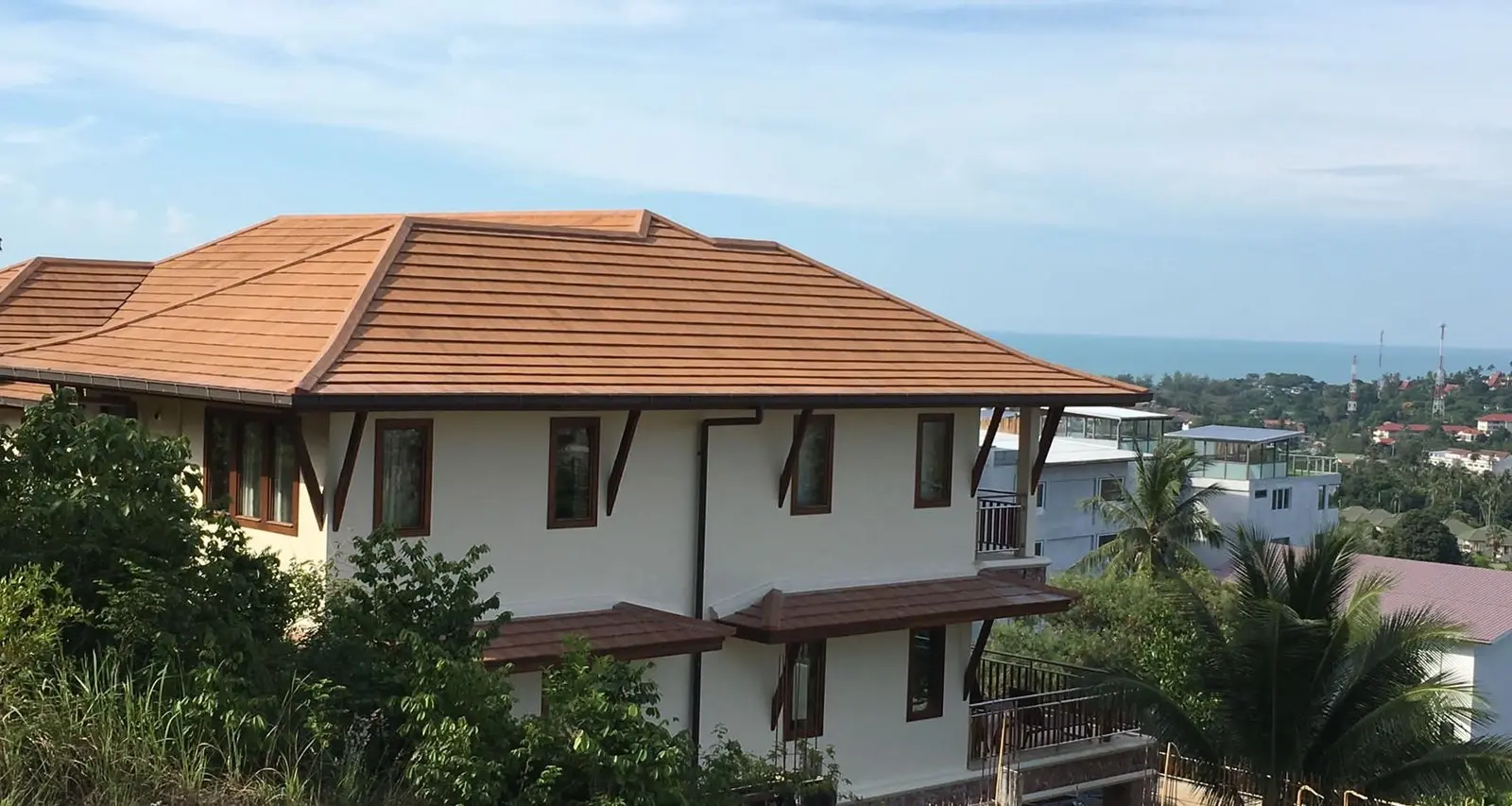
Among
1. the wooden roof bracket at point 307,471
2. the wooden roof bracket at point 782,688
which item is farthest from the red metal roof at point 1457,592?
the wooden roof bracket at point 307,471

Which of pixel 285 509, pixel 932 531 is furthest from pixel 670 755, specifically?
pixel 932 531

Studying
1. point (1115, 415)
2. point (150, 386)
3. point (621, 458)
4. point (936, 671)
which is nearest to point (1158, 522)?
point (1115, 415)

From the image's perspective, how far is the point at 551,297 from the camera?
18.1m

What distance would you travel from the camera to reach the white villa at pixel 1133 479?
67188mm

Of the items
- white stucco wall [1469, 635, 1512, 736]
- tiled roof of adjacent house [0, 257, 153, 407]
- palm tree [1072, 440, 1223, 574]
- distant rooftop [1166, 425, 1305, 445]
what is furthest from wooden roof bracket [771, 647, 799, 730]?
distant rooftop [1166, 425, 1305, 445]

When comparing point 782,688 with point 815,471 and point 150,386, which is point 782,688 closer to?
point 815,471

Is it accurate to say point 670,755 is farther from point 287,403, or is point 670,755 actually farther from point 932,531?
point 932,531

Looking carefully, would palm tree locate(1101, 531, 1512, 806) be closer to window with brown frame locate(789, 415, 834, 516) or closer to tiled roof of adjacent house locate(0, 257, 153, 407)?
window with brown frame locate(789, 415, 834, 516)

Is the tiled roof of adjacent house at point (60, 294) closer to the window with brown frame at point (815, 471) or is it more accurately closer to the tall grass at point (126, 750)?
the window with brown frame at point (815, 471)

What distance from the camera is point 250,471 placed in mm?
15930

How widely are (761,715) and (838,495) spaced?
2697mm

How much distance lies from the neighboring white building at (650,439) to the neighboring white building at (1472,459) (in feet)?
426

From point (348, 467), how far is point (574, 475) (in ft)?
9.18

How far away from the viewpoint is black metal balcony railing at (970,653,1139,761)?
68.4 ft
